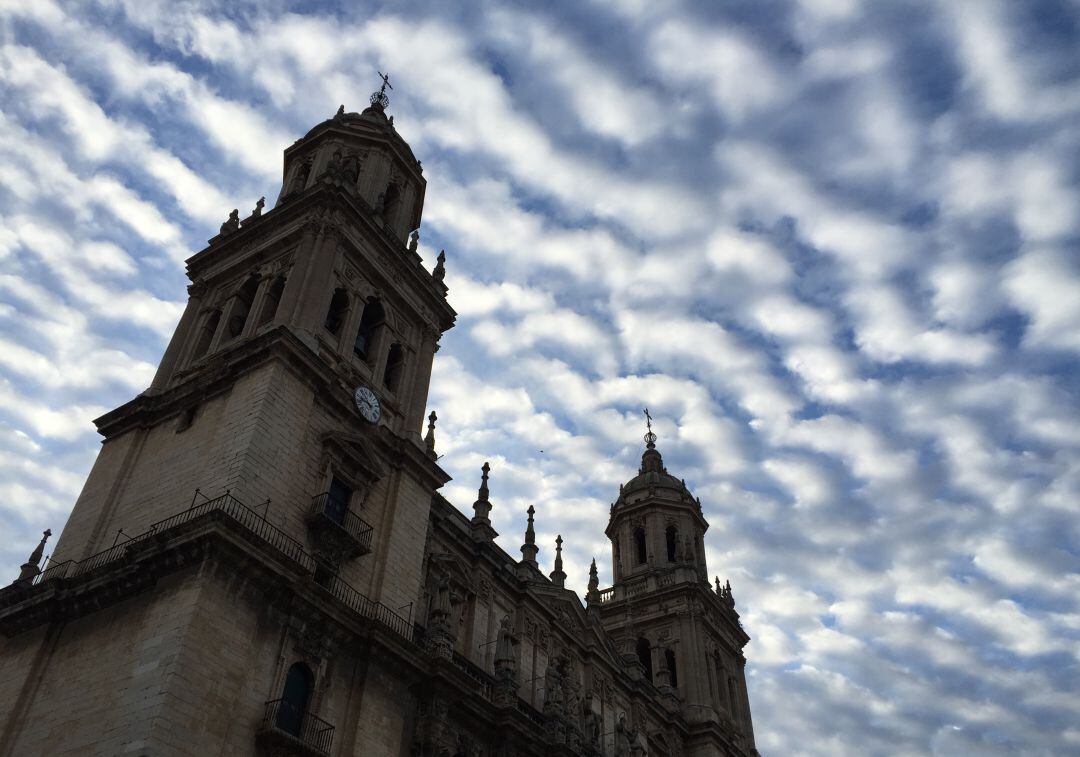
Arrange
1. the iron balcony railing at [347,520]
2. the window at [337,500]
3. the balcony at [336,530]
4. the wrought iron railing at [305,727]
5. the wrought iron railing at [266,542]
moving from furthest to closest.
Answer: the window at [337,500]
the iron balcony railing at [347,520]
the balcony at [336,530]
the wrought iron railing at [266,542]
the wrought iron railing at [305,727]

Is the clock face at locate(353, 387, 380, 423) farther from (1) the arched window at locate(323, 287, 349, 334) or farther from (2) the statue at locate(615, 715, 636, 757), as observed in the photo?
(2) the statue at locate(615, 715, 636, 757)

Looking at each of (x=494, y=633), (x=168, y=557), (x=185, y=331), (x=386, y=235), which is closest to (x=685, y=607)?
(x=494, y=633)

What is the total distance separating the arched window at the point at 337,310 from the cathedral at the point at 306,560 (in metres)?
0.08

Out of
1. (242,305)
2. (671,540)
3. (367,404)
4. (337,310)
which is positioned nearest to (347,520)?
(367,404)

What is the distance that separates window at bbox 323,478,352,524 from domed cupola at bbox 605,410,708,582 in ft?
87.8

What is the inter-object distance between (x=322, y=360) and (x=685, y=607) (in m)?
26.9

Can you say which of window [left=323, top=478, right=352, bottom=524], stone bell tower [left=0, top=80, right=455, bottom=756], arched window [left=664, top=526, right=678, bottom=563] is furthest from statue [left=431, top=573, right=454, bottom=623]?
arched window [left=664, top=526, right=678, bottom=563]

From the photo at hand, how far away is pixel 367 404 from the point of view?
28.7 m

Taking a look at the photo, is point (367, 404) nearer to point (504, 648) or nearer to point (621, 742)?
point (504, 648)

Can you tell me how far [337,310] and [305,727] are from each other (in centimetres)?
1379

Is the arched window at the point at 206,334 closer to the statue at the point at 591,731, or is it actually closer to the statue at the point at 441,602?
the statue at the point at 441,602

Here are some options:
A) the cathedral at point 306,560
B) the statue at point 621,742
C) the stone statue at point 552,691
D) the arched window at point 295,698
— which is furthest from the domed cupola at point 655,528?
the arched window at point 295,698

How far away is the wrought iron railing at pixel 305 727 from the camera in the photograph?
21.1m

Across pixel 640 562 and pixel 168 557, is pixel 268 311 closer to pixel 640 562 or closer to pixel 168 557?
pixel 168 557
